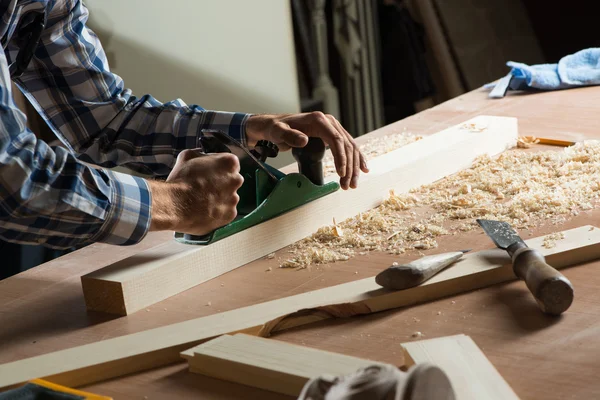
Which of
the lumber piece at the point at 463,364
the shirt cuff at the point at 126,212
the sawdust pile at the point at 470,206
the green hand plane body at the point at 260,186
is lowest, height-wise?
the sawdust pile at the point at 470,206

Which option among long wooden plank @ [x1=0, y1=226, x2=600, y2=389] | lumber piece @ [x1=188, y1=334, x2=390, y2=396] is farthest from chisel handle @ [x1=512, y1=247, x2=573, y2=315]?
lumber piece @ [x1=188, y1=334, x2=390, y2=396]

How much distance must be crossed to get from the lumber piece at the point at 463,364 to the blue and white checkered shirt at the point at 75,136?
601 millimetres

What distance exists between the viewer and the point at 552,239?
4.85ft

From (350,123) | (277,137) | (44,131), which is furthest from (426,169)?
(350,123)

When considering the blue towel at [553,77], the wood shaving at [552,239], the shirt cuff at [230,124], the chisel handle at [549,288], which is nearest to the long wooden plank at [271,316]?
the wood shaving at [552,239]

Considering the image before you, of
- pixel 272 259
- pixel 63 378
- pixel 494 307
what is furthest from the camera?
pixel 272 259

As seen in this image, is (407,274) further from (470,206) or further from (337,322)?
(470,206)

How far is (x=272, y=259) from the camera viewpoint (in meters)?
1.62

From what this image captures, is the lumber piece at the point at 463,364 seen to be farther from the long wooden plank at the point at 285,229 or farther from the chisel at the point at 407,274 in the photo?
the long wooden plank at the point at 285,229

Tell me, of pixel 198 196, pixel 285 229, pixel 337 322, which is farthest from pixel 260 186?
pixel 337 322

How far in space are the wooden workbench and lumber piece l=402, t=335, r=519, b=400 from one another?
4 cm

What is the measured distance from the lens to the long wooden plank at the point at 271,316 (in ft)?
3.76

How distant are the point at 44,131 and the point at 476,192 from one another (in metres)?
2.07

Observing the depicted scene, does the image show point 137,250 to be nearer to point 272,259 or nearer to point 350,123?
point 272,259
